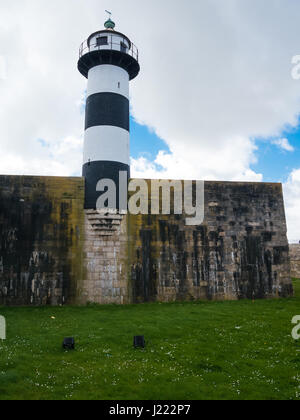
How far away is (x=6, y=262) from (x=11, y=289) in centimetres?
136

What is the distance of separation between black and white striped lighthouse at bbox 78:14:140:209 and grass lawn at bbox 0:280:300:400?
713 cm

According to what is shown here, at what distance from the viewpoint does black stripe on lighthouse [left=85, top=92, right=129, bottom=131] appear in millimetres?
18344

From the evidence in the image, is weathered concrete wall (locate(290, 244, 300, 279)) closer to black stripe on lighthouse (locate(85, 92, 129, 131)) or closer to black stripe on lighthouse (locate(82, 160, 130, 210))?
black stripe on lighthouse (locate(82, 160, 130, 210))

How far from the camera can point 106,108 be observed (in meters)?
18.5

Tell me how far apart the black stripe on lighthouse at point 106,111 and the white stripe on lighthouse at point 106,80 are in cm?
34

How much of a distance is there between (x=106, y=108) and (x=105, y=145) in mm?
2234

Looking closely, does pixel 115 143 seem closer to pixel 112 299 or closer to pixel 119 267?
pixel 119 267

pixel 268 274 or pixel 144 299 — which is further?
pixel 268 274

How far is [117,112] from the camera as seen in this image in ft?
61.2

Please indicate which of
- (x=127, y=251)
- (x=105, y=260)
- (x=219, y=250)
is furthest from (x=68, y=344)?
(x=219, y=250)

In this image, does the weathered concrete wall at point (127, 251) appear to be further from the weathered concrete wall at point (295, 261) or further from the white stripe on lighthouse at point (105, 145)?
the weathered concrete wall at point (295, 261)
